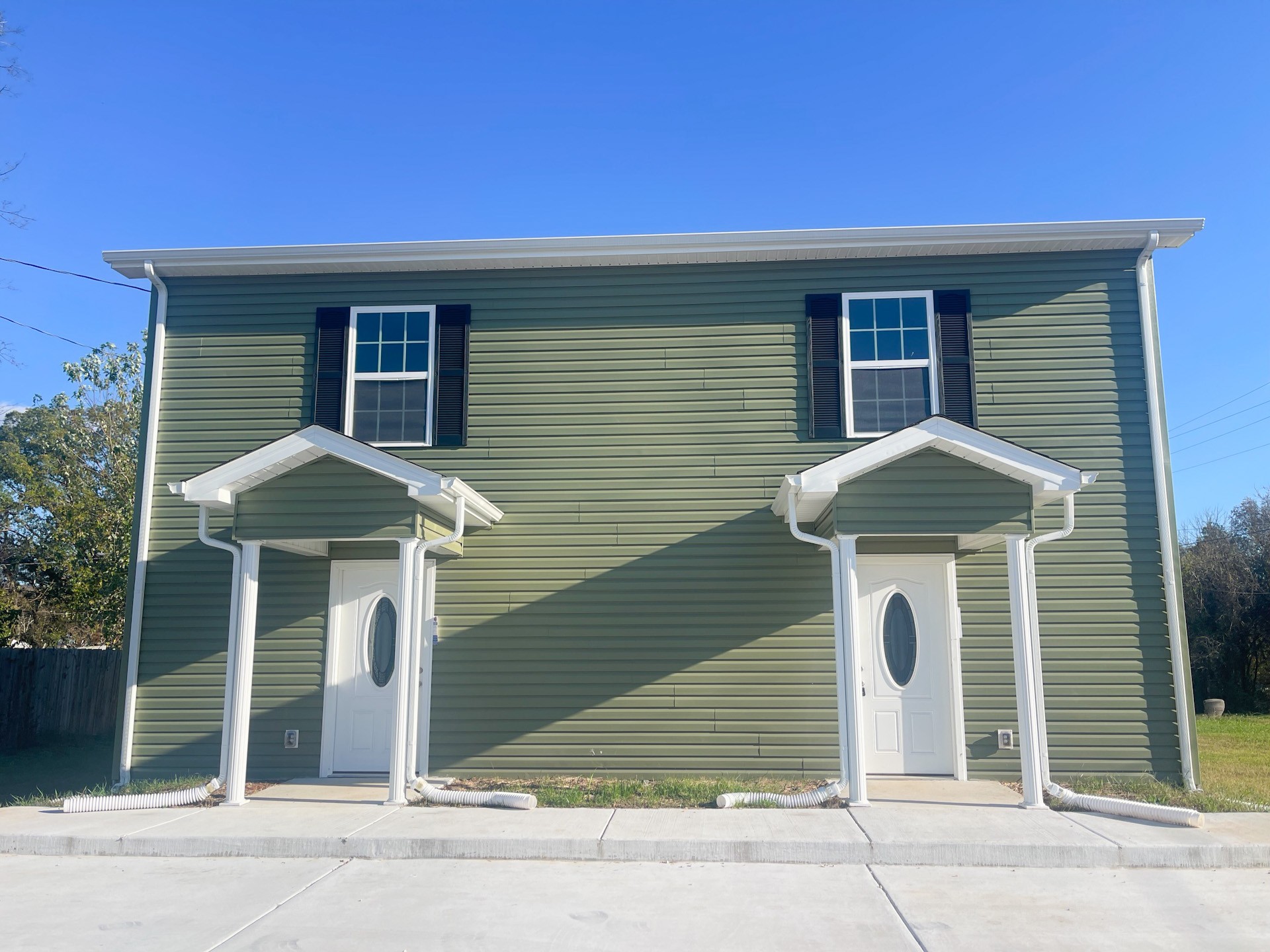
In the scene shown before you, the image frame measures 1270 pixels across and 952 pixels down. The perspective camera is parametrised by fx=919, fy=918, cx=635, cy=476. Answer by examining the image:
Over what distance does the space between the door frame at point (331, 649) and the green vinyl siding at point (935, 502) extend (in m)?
4.48

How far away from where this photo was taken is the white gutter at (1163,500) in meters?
8.27

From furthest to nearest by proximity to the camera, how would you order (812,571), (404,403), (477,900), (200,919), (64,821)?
(404,403), (812,571), (64,821), (477,900), (200,919)

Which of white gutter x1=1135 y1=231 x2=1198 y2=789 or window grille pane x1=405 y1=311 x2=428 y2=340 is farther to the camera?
window grille pane x1=405 y1=311 x2=428 y2=340

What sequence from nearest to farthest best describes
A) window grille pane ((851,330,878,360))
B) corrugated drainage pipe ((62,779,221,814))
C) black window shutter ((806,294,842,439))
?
corrugated drainage pipe ((62,779,221,814)) → black window shutter ((806,294,842,439)) → window grille pane ((851,330,878,360))

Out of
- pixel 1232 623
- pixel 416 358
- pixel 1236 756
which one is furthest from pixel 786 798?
pixel 1232 623

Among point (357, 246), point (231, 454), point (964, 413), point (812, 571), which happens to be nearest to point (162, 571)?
point (231, 454)

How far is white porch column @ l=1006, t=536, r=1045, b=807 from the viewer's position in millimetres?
7109

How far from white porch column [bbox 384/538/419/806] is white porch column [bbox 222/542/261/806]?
1.25 m

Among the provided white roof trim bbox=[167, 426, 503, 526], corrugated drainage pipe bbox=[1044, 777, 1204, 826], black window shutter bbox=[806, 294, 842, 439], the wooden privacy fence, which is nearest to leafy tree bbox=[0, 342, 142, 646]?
the wooden privacy fence

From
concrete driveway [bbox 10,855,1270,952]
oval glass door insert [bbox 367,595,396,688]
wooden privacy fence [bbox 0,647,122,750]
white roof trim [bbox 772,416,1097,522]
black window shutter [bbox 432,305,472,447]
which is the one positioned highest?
black window shutter [bbox 432,305,472,447]

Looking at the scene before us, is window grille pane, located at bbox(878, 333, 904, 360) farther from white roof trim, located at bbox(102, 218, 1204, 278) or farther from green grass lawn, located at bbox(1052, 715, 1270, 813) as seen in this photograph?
green grass lawn, located at bbox(1052, 715, 1270, 813)

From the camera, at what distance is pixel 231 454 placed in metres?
9.28

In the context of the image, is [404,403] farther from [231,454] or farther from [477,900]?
[477,900]

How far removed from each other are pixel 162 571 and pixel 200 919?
4972 mm
